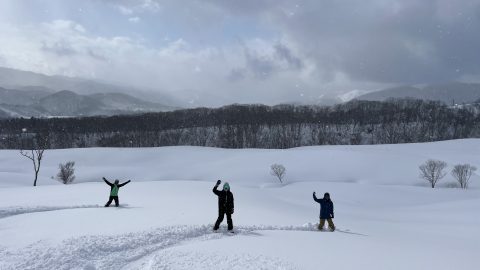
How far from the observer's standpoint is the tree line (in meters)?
154

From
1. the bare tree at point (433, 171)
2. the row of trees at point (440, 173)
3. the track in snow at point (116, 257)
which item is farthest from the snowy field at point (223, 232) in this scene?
the row of trees at point (440, 173)

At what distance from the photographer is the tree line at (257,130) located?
154125mm

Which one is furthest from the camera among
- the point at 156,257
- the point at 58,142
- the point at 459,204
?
the point at 58,142

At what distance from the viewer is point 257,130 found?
162m

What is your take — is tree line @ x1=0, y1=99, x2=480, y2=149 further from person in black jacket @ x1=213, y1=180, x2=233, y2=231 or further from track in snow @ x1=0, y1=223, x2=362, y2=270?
track in snow @ x1=0, y1=223, x2=362, y2=270

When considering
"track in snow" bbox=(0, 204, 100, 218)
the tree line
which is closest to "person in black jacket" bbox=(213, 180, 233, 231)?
"track in snow" bbox=(0, 204, 100, 218)

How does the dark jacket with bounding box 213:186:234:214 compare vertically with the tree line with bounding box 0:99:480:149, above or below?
below

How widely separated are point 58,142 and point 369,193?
147 meters

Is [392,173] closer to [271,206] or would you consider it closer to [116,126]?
[271,206]

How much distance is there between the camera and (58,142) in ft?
527

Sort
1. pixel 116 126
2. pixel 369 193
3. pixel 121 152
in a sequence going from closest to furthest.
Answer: pixel 369 193
pixel 121 152
pixel 116 126

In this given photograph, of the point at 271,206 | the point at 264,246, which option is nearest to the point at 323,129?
the point at 271,206

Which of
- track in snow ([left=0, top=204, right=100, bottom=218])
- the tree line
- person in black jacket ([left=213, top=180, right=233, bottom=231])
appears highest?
the tree line

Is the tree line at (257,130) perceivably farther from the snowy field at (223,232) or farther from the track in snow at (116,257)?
the track in snow at (116,257)
